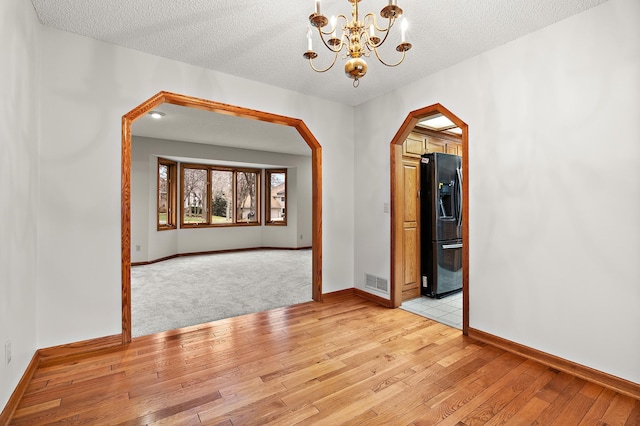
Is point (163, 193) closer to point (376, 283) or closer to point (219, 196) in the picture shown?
point (219, 196)

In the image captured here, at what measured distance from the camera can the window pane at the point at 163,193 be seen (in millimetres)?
7409

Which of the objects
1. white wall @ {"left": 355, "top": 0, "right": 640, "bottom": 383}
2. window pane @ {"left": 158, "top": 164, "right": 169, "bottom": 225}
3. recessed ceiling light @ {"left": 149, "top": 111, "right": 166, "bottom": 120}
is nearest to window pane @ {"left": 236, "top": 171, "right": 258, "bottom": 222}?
window pane @ {"left": 158, "top": 164, "right": 169, "bottom": 225}

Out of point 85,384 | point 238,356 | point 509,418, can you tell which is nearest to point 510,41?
point 509,418

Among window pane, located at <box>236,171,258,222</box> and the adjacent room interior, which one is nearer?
the adjacent room interior

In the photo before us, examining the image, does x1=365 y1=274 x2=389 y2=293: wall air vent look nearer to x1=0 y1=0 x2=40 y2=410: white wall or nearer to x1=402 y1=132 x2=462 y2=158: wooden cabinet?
x1=402 y1=132 x2=462 y2=158: wooden cabinet

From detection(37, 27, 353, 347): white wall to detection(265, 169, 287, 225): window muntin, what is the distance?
6.18 meters

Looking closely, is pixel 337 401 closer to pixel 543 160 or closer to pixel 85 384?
pixel 85 384

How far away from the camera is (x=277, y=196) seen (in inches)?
368

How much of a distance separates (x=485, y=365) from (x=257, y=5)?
3121 millimetres

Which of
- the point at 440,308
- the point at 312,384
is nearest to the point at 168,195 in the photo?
the point at 440,308

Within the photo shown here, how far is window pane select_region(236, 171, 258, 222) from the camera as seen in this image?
8.93m

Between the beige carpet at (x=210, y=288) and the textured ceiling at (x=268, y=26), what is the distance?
2.67 meters

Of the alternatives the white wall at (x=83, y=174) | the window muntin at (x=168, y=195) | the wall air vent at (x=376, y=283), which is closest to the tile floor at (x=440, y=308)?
the wall air vent at (x=376, y=283)

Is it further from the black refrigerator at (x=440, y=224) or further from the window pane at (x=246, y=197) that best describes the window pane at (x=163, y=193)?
the black refrigerator at (x=440, y=224)
